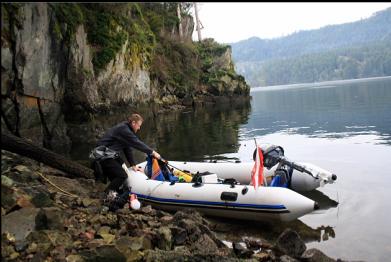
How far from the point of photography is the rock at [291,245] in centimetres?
646

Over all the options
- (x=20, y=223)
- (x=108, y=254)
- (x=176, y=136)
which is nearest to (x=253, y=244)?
(x=108, y=254)

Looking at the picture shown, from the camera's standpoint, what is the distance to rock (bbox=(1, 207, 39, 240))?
4.98 meters

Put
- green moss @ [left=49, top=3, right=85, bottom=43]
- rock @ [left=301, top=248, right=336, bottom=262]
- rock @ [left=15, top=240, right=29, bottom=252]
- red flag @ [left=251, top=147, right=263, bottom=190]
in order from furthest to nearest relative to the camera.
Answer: green moss @ [left=49, top=3, right=85, bottom=43] → red flag @ [left=251, top=147, right=263, bottom=190] → rock @ [left=301, top=248, right=336, bottom=262] → rock @ [left=15, top=240, right=29, bottom=252]

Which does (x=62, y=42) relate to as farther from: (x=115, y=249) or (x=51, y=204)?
(x=115, y=249)

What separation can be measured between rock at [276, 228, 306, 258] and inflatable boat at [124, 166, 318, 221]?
1.31 m

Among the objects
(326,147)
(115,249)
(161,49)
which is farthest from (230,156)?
(161,49)

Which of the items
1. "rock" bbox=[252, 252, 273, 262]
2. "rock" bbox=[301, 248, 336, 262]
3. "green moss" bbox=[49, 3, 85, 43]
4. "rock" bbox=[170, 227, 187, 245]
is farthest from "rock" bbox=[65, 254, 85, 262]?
"green moss" bbox=[49, 3, 85, 43]

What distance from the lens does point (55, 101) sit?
17.2m

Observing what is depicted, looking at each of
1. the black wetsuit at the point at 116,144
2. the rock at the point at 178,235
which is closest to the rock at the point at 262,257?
the rock at the point at 178,235

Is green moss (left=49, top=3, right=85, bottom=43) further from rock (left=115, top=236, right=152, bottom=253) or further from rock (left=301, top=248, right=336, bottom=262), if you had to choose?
rock (left=301, top=248, right=336, bottom=262)

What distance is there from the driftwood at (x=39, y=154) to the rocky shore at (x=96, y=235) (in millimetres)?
699

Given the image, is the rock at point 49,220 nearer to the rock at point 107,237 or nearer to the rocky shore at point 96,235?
the rocky shore at point 96,235

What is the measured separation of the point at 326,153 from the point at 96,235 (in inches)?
472

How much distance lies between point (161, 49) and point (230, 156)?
80.0 feet
